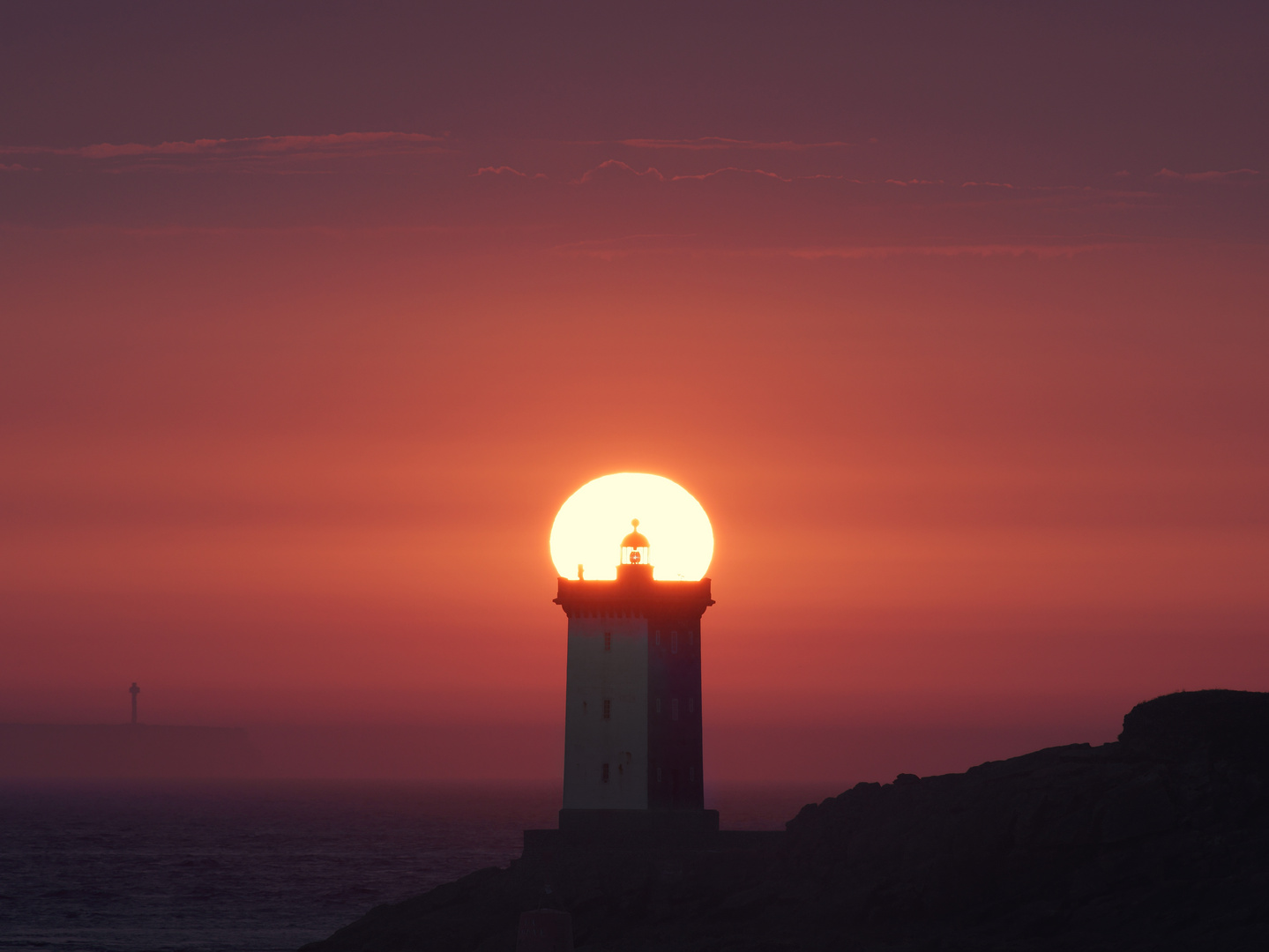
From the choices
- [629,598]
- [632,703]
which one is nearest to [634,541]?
[629,598]

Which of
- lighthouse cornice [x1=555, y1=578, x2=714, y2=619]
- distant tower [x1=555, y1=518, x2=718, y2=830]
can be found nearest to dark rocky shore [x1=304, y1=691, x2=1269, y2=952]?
distant tower [x1=555, y1=518, x2=718, y2=830]

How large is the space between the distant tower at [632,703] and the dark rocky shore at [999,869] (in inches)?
157

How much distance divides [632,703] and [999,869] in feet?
53.6

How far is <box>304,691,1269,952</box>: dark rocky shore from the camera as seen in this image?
39.8m

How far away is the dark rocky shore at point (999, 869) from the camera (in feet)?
130

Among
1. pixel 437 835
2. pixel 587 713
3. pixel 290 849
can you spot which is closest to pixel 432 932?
pixel 587 713

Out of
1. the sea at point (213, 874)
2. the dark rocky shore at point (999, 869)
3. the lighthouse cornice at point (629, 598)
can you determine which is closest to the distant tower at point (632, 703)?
the lighthouse cornice at point (629, 598)

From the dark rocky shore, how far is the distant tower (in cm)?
400

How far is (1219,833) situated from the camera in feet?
136

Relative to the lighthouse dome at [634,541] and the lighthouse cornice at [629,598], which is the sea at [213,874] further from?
the lighthouse dome at [634,541]

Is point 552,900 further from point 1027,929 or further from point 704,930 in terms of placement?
point 1027,929

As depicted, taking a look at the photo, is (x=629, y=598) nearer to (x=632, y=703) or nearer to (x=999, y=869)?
(x=632, y=703)

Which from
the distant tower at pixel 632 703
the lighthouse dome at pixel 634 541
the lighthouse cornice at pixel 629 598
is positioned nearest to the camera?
the distant tower at pixel 632 703

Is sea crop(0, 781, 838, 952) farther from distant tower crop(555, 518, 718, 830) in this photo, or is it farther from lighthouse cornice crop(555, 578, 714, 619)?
lighthouse cornice crop(555, 578, 714, 619)
